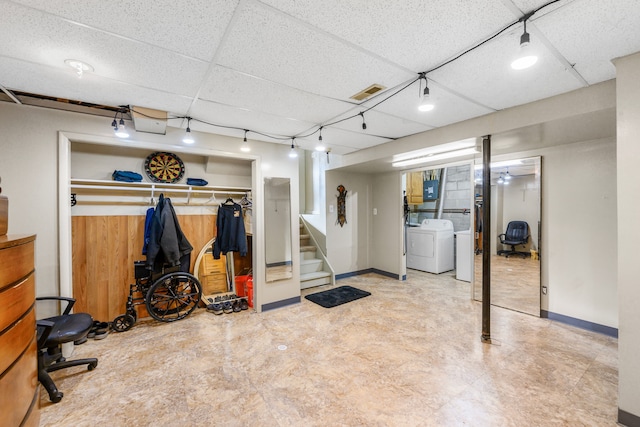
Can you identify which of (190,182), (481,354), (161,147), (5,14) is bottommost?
(481,354)

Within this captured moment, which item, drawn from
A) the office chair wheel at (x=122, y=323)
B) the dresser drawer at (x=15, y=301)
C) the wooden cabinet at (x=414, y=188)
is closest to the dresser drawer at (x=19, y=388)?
the dresser drawer at (x=15, y=301)

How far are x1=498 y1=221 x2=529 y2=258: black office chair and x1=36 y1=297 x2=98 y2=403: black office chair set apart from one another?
16.2 feet

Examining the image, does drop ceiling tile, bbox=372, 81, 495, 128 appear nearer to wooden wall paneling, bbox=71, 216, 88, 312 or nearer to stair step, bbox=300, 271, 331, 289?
stair step, bbox=300, 271, 331, 289

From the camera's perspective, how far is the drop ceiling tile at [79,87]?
1896 mm

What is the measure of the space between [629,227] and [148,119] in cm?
406

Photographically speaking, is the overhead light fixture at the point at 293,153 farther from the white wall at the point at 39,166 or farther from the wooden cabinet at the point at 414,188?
the wooden cabinet at the point at 414,188

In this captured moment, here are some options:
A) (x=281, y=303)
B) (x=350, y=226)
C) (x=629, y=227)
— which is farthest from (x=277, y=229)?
(x=629, y=227)

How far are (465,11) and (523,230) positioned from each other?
138 inches

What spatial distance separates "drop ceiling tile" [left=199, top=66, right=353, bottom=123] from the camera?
2.06 m

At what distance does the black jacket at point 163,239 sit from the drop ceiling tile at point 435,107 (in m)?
2.83

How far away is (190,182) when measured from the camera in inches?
146

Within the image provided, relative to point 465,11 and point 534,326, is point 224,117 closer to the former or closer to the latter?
point 465,11

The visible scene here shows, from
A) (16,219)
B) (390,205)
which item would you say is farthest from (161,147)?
(390,205)

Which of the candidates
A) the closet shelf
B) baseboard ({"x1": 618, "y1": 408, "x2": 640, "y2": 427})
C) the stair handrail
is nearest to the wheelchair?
the closet shelf
